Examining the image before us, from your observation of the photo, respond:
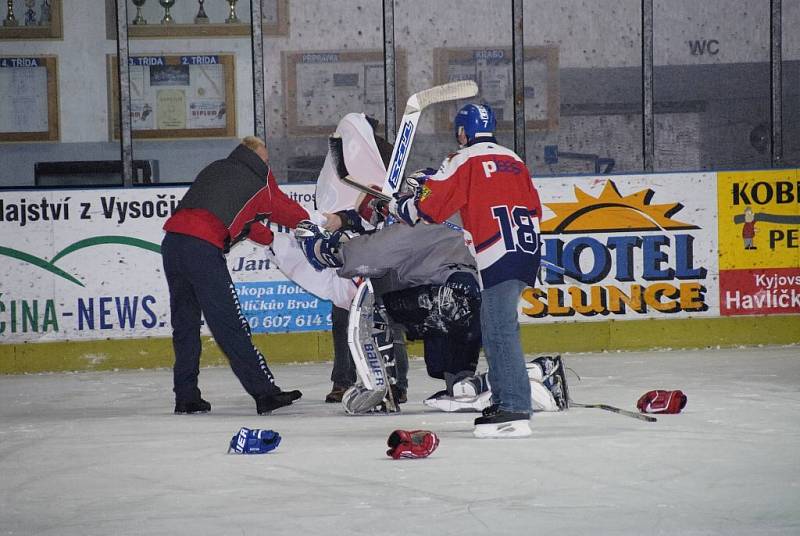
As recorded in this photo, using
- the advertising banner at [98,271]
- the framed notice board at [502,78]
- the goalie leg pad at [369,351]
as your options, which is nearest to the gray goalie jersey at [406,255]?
the goalie leg pad at [369,351]

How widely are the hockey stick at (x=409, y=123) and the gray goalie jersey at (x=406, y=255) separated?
241 mm

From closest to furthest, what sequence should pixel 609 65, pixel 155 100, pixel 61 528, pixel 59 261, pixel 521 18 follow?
pixel 61 528 < pixel 59 261 < pixel 521 18 < pixel 155 100 < pixel 609 65

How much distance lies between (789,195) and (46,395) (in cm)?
516

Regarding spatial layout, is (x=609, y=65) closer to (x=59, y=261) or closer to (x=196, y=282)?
(x=59, y=261)

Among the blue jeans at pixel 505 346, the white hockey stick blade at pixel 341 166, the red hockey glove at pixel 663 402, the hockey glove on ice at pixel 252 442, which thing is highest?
the white hockey stick blade at pixel 341 166

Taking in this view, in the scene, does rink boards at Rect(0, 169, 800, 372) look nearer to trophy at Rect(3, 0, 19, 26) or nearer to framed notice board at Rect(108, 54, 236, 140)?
framed notice board at Rect(108, 54, 236, 140)

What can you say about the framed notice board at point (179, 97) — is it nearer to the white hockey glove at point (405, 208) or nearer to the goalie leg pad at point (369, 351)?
the goalie leg pad at point (369, 351)

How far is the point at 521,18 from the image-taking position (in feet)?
33.8

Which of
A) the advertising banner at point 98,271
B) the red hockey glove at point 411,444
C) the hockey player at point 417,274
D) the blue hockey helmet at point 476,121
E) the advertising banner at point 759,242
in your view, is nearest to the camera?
the red hockey glove at point 411,444

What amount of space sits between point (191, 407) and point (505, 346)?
6.82 feet

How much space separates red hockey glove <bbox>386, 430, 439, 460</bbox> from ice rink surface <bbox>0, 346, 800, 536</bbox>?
0.05 meters

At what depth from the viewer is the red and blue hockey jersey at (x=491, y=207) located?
609cm

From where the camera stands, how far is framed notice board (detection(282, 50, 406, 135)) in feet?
42.7

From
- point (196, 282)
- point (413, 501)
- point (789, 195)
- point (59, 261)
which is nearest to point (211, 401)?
point (196, 282)
